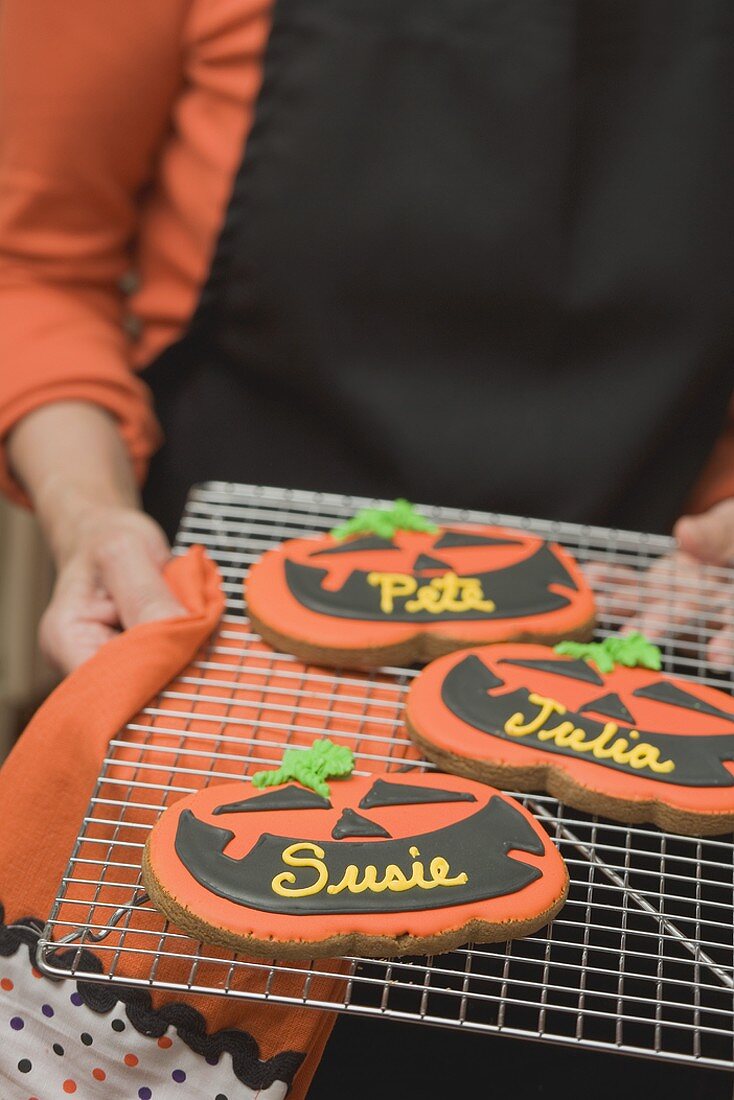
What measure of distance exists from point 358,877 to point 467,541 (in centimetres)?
35

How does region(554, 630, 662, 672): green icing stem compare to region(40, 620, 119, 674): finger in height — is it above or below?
above

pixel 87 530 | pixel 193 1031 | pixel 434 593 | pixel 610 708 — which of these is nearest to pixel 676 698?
pixel 610 708

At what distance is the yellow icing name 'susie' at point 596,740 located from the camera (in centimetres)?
67

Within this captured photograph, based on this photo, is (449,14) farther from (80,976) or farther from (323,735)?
(80,976)

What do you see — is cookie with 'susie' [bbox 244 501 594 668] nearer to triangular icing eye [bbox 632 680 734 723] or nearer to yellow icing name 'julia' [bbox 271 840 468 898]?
triangular icing eye [bbox 632 680 734 723]

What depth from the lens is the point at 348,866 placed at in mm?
584

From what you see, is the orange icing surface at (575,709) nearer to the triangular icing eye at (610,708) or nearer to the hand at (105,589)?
the triangular icing eye at (610,708)

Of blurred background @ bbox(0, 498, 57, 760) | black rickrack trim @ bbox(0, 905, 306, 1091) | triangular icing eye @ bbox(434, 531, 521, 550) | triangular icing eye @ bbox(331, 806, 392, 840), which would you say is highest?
triangular icing eye @ bbox(331, 806, 392, 840)

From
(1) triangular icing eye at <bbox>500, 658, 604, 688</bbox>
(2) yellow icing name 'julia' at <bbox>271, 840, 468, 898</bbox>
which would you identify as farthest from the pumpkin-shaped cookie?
(1) triangular icing eye at <bbox>500, 658, 604, 688</bbox>

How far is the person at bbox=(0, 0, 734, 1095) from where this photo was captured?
952 mm

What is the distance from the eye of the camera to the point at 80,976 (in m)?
0.54

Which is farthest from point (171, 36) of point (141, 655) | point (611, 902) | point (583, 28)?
point (611, 902)

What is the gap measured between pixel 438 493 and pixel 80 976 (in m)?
0.60

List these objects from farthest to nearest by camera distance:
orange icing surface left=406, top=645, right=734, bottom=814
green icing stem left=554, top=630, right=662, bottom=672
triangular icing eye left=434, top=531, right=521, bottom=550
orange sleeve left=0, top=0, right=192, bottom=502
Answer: orange sleeve left=0, top=0, right=192, bottom=502 → triangular icing eye left=434, top=531, right=521, bottom=550 → green icing stem left=554, top=630, right=662, bottom=672 → orange icing surface left=406, top=645, right=734, bottom=814
